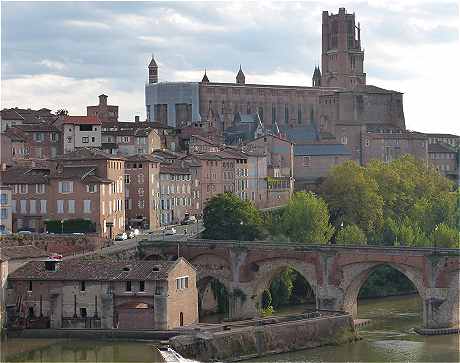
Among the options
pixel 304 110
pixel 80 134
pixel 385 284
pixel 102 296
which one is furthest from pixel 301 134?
pixel 102 296

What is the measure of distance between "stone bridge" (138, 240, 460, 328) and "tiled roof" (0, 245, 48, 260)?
908 cm

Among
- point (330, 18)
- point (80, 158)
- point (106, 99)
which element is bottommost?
point (80, 158)

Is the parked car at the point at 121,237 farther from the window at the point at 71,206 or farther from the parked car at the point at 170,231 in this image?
the parked car at the point at 170,231

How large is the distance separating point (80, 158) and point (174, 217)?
15.0m

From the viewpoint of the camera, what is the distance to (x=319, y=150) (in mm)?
119750

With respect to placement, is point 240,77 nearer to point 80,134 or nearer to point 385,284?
point 80,134

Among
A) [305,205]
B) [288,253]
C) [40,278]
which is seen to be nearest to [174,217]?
[305,205]

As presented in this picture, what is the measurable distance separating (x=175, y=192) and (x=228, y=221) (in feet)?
37.3

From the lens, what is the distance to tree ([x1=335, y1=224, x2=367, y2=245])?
83.5m

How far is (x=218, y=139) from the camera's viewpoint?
381ft

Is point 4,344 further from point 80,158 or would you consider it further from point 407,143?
point 407,143

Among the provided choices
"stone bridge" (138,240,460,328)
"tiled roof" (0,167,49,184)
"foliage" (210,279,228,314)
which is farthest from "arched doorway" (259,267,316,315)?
"tiled roof" (0,167,49,184)

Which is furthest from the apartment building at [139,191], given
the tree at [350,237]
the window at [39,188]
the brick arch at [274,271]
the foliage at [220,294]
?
the brick arch at [274,271]

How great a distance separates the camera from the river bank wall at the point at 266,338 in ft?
172
